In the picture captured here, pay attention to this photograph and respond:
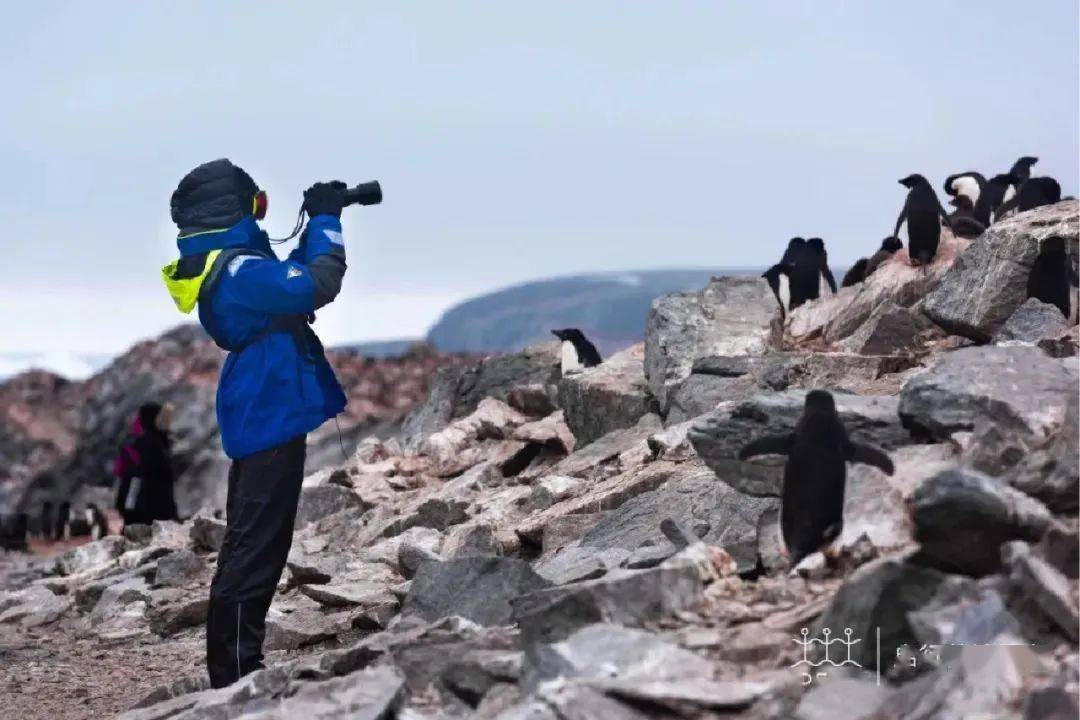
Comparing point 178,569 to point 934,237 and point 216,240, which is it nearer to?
point 216,240

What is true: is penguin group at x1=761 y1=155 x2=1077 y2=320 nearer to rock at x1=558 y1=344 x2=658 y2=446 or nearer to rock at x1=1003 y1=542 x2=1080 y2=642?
rock at x1=558 y1=344 x2=658 y2=446

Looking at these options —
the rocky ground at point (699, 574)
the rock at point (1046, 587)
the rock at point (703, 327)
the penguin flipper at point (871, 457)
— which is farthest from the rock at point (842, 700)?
the rock at point (703, 327)

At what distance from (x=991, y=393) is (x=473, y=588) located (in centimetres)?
227

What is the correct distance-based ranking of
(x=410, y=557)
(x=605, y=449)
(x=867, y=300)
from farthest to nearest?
(x=867, y=300)
(x=605, y=449)
(x=410, y=557)

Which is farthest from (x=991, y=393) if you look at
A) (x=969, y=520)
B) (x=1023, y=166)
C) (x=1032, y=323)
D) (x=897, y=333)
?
(x=1023, y=166)

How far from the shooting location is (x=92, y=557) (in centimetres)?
1254

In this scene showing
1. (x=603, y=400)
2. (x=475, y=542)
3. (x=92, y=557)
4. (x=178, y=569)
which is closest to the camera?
(x=475, y=542)

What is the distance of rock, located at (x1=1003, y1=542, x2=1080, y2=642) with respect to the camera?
388cm

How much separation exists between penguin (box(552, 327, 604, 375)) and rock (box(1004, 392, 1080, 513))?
833cm

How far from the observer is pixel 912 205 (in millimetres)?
12133

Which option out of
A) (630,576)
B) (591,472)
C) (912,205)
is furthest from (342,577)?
(912,205)

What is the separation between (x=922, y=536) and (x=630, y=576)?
0.98 m

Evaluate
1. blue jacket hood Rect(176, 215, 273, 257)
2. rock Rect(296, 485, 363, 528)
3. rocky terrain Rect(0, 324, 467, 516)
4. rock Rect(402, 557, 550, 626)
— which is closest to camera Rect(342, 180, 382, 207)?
blue jacket hood Rect(176, 215, 273, 257)

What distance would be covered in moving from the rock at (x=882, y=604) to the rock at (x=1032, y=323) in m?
4.38
